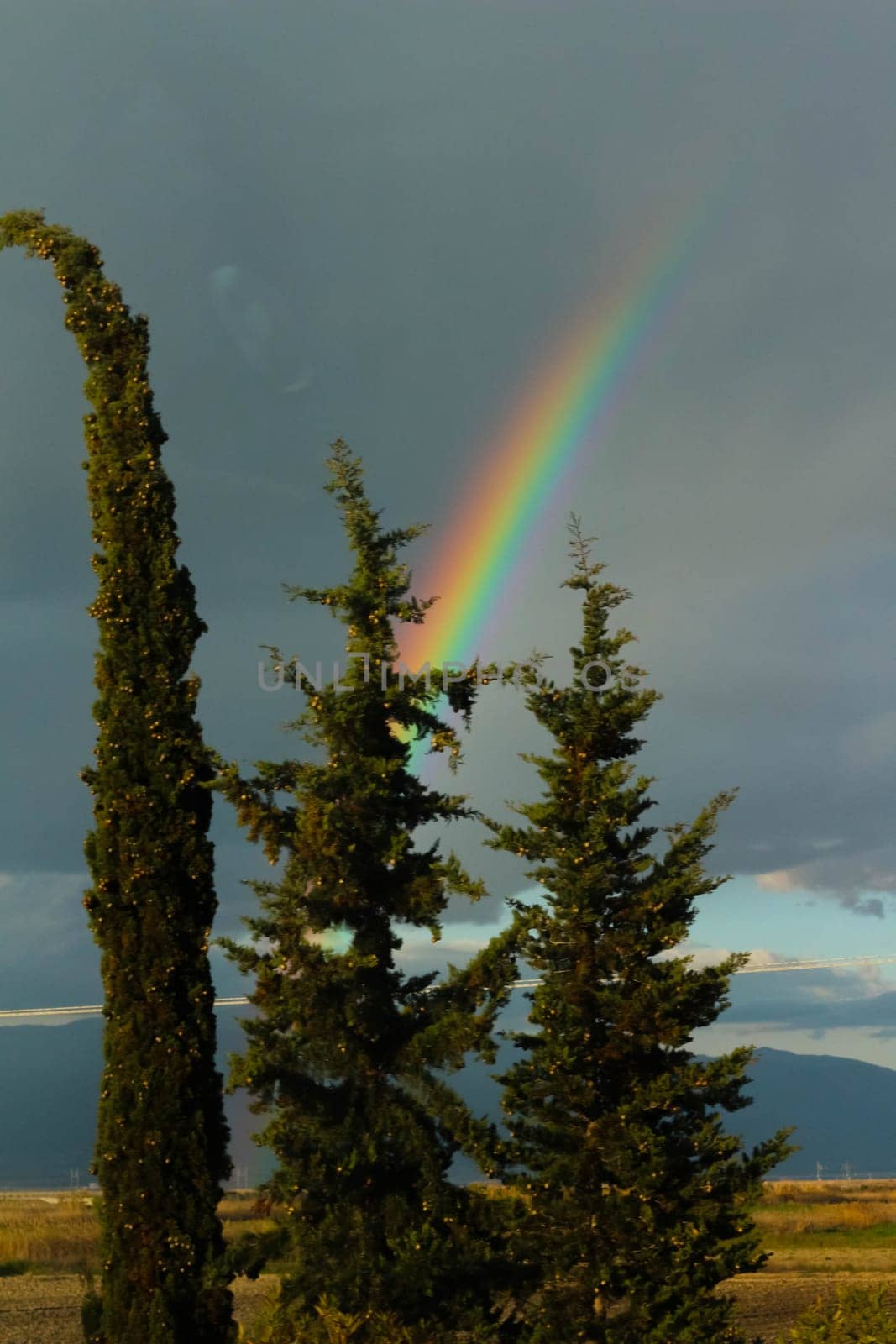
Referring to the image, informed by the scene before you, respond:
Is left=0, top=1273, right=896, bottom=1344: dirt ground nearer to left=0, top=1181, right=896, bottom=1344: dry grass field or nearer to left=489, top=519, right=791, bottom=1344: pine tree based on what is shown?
left=0, top=1181, right=896, bottom=1344: dry grass field

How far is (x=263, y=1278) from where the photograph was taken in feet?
105

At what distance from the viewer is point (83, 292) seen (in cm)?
1509

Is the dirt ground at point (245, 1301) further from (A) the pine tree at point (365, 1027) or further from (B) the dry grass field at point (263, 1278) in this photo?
(A) the pine tree at point (365, 1027)

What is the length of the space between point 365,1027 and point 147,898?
2.76m

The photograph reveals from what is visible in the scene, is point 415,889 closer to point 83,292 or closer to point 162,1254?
point 162,1254

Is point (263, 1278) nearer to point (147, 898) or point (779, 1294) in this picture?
point (779, 1294)

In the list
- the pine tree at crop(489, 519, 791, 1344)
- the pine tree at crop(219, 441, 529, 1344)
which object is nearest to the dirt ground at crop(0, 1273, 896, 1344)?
the pine tree at crop(489, 519, 791, 1344)

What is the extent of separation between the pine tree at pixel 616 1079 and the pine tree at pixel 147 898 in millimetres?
3511

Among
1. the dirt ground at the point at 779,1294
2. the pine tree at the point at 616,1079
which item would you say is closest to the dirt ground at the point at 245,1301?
the dirt ground at the point at 779,1294

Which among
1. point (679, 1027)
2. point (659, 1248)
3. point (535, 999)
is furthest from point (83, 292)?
point (659, 1248)

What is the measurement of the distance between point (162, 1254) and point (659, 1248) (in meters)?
5.25

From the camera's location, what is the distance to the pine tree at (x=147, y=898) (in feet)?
40.5

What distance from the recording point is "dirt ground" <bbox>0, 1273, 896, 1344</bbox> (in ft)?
65.2

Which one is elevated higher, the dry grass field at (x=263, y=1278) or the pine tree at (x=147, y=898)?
the pine tree at (x=147, y=898)
